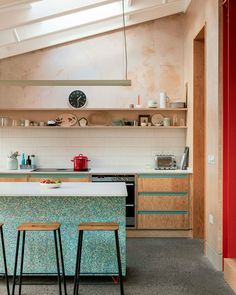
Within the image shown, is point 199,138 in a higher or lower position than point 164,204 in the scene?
higher

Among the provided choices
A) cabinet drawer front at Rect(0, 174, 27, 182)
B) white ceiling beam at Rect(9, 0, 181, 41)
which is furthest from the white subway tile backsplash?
white ceiling beam at Rect(9, 0, 181, 41)

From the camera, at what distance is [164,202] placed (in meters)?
5.82

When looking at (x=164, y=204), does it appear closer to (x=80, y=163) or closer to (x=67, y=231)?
(x=80, y=163)

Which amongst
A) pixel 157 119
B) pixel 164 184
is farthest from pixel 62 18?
pixel 164 184

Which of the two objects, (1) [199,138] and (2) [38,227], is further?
(1) [199,138]

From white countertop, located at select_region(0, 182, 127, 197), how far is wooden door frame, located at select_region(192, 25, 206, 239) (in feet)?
6.06

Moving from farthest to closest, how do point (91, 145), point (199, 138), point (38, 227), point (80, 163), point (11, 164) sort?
point (91, 145) < point (11, 164) < point (80, 163) < point (199, 138) < point (38, 227)

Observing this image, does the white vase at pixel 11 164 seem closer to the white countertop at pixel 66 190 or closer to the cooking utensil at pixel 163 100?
the white countertop at pixel 66 190

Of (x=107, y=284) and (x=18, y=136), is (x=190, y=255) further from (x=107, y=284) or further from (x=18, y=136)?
(x=18, y=136)

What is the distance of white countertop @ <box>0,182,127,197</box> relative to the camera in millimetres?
3676

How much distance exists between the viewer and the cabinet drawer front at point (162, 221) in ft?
19.1

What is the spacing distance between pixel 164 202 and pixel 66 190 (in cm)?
235

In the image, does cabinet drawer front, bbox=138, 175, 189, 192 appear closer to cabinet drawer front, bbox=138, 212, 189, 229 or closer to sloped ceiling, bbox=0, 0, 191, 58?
cabinet drawer front, bbox=138, 212, 189, 229

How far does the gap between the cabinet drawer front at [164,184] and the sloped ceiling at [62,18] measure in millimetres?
2742
